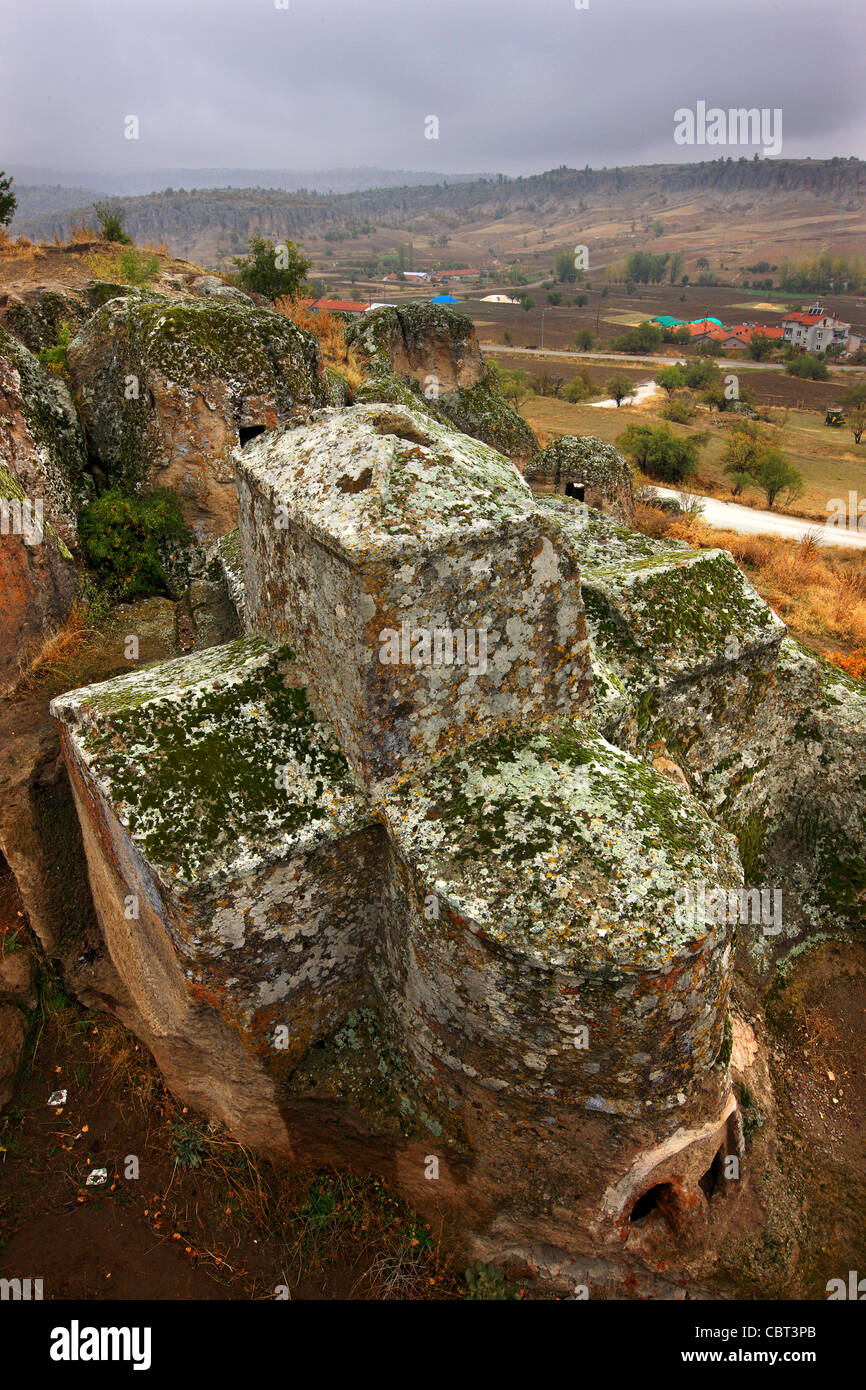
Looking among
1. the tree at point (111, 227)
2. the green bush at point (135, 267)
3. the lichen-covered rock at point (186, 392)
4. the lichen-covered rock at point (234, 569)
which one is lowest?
the lichen-covered rock at point (234, 569)

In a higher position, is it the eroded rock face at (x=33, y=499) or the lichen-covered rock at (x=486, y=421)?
the lichen-covered rock at (x=486, y=421)

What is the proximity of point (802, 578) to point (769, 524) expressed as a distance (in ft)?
55.8

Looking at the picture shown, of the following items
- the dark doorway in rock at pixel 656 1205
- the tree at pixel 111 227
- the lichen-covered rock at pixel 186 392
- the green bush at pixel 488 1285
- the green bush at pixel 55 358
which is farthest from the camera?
the tree at pixel 111 227

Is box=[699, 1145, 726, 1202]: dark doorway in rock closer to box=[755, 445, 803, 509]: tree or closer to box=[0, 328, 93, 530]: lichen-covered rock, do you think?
box=[0, 328, 93, 530]: lichen-covered rock

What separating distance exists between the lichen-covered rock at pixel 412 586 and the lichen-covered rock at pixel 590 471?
547 inches

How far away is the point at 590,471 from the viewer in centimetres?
1769

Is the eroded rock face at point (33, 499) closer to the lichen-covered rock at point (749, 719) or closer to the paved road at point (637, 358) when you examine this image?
the lichen-covered rock at point (749, 719)

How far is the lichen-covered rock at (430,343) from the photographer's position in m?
21.0

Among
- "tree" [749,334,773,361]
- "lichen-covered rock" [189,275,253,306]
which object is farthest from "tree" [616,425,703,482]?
"tree" [749,334,773,361]

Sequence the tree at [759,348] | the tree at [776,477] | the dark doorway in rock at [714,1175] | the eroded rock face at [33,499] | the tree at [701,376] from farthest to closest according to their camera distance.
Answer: the tree at [759,348]
the tree at [701,376]
the tree at [776,477]
the eroded rock face at [33,499]
the dark doorway in rock at [714,1175]

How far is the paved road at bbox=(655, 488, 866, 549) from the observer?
98.5 feet

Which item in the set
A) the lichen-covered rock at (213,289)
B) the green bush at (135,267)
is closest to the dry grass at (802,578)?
the lichen-covered rock at (213,289)

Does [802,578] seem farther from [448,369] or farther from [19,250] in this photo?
[19,250]

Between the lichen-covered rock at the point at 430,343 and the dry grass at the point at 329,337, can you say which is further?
the lichen-covered rock at the point at 430,343
